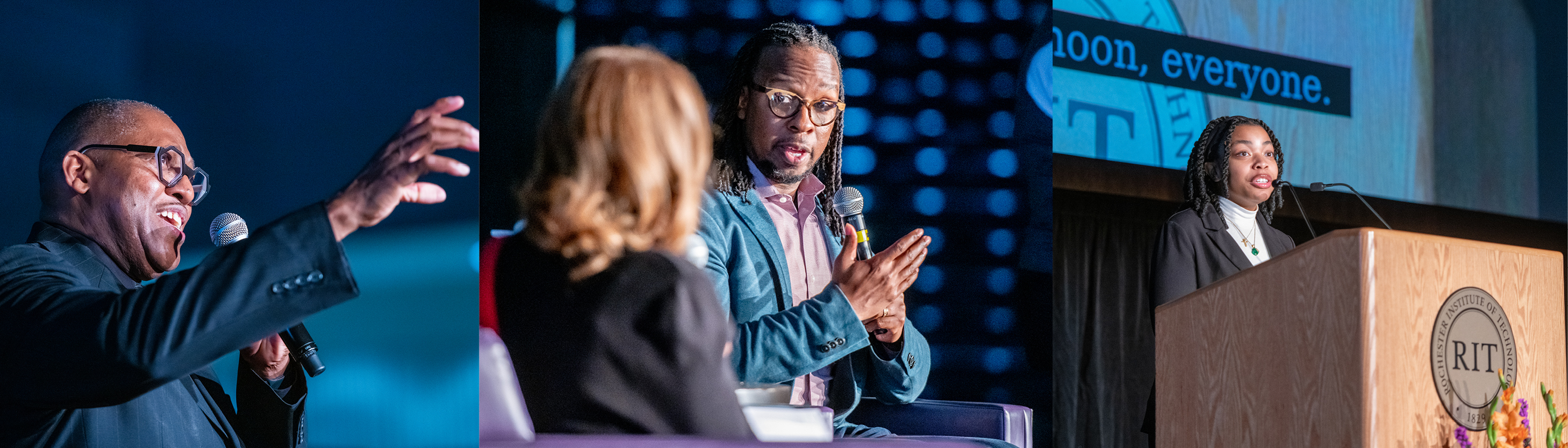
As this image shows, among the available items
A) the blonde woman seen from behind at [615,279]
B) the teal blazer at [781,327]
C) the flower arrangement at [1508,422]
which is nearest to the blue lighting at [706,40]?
the teal blazer at [781,327]

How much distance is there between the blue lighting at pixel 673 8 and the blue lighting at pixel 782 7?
20cm

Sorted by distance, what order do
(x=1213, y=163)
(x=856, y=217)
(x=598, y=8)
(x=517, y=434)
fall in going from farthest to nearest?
(x=1213, y=163), (x=598, y=8), (x=856, y=217), (x=517, y=434)

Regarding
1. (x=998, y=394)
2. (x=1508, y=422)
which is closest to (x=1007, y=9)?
(x=998, y=394)

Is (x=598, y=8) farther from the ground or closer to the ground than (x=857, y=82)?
farther from the ground

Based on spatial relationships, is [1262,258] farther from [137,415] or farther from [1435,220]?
[137,415]

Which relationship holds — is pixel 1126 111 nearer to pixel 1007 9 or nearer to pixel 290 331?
pixel 1007 9

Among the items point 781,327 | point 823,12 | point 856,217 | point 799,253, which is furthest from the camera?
point 823,12

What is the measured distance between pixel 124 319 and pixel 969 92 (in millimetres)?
2123

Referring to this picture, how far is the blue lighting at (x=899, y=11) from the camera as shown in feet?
10.1

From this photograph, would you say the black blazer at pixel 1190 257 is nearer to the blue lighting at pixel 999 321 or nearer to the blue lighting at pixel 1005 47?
the blue lighting at pixel 999 321

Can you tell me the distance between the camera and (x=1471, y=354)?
1965mm

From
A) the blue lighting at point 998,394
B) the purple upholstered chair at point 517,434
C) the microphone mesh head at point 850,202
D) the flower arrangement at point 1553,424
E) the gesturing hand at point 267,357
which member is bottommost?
the blue lighting at point 998,394

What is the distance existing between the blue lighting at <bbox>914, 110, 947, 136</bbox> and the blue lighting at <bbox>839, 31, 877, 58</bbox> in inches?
8.3

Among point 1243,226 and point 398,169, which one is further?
point 1243,226
